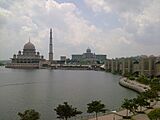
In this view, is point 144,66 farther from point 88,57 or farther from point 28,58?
point 88,57

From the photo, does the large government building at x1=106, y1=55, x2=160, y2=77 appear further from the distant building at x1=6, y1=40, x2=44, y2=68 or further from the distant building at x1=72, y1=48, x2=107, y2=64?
the distant building at x1=72, y1=48, x2=107, y2=64

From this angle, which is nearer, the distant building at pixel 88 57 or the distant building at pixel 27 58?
the distant building at pixel 27 58

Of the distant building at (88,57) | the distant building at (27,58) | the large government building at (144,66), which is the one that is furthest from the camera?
the distant building at (88,57)

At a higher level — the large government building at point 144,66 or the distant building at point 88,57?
the distant building at point 88,57

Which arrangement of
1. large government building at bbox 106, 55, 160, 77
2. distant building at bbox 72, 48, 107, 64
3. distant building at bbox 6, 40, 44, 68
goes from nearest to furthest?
large government building at bbox 106, 55, 160, 77
distant building at bbox 6, 40, 44, 68
distant building at bbox 72, 48, 107, 64

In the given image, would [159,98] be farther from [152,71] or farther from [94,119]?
[152,71]

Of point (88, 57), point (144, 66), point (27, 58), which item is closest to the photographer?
point (144, 66)

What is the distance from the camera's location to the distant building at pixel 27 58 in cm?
11925

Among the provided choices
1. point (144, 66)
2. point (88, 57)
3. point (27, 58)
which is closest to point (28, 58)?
point (27, 58)

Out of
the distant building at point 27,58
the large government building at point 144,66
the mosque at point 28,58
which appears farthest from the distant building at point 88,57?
the large government building at point 144,66

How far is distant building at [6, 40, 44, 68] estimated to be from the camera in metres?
119

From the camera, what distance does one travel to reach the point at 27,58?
119250 mm

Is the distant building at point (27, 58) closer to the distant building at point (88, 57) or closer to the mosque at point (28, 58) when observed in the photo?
the mosque at point (28, 58)

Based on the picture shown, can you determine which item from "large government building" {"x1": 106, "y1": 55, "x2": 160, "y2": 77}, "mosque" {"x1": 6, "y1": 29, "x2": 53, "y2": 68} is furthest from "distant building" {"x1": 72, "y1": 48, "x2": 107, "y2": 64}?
"large government building" {"x1": 106, "y1": 55, "x2": 160, "y2": 77}
